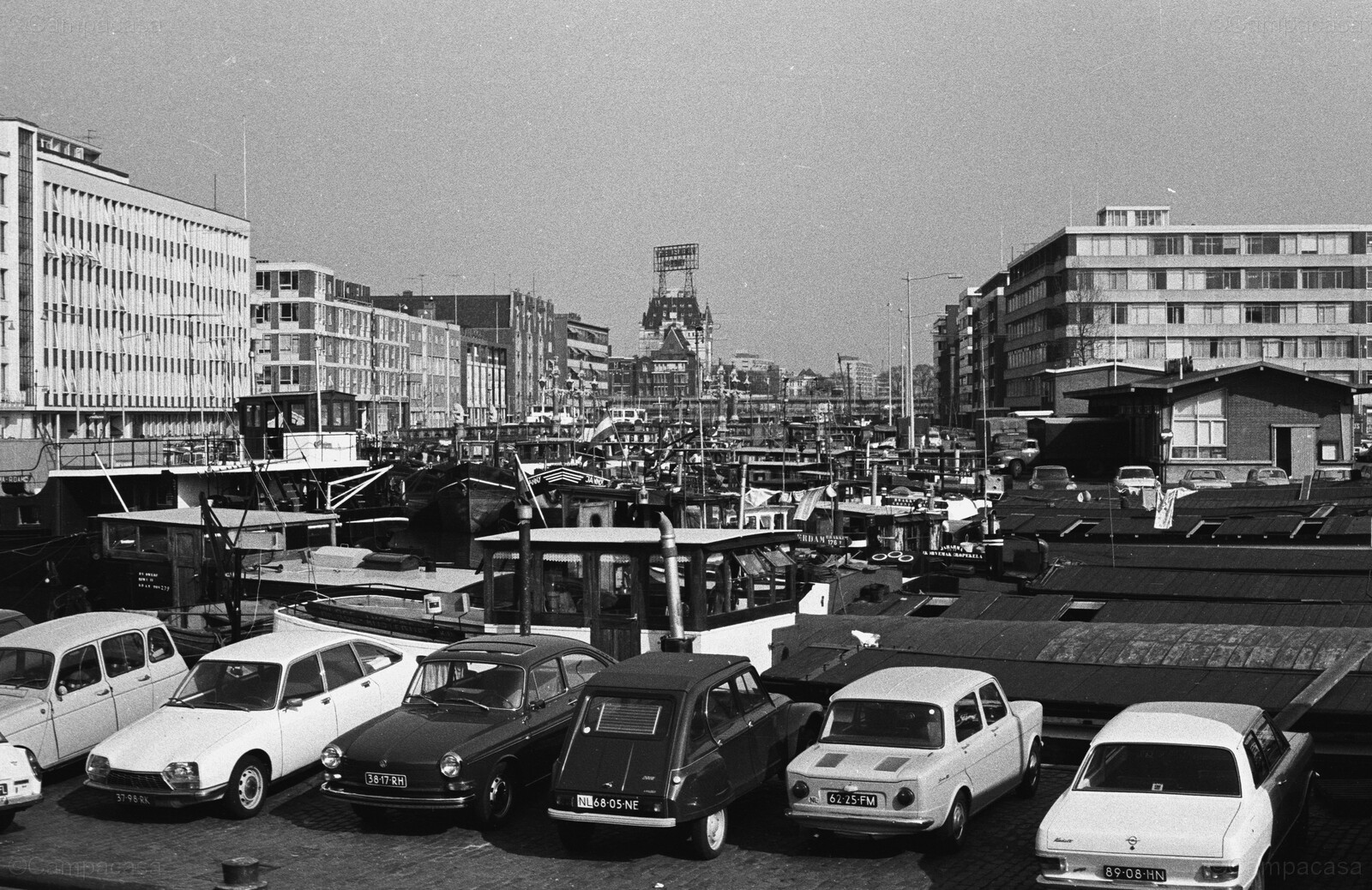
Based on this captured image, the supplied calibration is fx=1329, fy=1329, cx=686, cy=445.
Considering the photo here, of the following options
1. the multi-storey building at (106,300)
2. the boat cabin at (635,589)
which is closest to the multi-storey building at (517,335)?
the multi-storey building at (106,300)

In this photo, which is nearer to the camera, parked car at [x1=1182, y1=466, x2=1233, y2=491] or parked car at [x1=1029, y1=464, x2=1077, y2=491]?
parked car at [x1=1182, y1=466, x2=1233, y2=491]

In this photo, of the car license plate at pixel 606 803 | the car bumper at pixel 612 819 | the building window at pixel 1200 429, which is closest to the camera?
the car bumper at pixel 612 819

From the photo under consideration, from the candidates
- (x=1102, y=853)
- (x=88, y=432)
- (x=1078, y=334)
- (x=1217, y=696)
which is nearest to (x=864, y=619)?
(x=1217, y=696)

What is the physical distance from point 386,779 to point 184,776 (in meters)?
2.30

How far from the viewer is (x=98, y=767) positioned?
46.8ft

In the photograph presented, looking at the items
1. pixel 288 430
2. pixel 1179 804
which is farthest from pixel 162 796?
pixel 288 430

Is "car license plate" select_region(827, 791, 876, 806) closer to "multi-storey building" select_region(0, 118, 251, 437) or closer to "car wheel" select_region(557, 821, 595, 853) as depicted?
"car wheel" select_region(557, 821, 595, 853)

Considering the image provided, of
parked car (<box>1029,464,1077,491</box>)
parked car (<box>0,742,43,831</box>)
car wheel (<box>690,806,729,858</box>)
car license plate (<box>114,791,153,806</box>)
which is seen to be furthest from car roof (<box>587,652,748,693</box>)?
parked car (<box>1029,464,1077,491</box>)

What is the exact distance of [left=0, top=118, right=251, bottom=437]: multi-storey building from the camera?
70.2 metres

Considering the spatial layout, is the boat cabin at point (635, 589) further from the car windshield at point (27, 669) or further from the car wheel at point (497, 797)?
the car windshield at point (27, 669)

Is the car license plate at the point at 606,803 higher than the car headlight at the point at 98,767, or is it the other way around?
the car license plate at the point at 606,803

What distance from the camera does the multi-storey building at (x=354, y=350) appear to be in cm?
11444

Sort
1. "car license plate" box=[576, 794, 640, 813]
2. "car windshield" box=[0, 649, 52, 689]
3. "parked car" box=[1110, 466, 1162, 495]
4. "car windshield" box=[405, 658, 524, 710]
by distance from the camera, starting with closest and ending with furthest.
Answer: "car license plate" box=[576, 794, 640, 813] → "car windshield" box=[405, 658, 524, 710] → "car windshield" box=[0, 649, 52, 689] → "parked car" box=[1110, 466, 1162, 495]

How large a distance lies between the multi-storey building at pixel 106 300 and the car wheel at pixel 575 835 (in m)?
53.9
